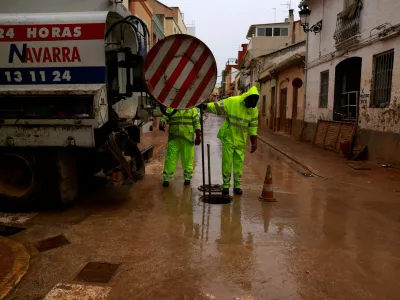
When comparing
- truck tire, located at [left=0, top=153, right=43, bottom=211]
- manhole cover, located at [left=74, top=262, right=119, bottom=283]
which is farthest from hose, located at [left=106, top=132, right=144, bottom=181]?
manhole cover, located at [left=74, top=262, right=119, bottom=283]

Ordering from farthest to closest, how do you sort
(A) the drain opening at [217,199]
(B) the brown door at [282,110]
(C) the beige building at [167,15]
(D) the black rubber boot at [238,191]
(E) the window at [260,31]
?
(E) the window at [260,31]
(C) the beige building at [167,15]
(B) the brown door at [282,110]
(D) the black rubber boot at [238,191]
(A) the drain opening at [217,199]

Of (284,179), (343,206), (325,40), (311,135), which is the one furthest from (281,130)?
(343,206)

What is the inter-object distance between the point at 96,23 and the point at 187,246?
9.63 feet

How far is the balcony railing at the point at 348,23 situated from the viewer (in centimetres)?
1137

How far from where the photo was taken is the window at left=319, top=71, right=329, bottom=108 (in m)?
14.2

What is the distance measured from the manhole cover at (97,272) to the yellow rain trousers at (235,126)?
10.1ft

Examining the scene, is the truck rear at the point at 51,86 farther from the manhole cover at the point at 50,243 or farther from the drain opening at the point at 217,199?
the drain opening at the point at 217,199

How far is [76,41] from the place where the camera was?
4.73 meters

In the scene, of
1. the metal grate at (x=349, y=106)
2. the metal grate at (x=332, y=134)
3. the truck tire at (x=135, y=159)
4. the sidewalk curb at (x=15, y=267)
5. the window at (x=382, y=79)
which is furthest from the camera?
the metal grate at (x=349, y=106)

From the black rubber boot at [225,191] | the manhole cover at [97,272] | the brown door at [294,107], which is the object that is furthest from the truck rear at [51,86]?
the brown door at [294,107]

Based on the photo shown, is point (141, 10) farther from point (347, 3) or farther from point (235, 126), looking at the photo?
point (235, 126)

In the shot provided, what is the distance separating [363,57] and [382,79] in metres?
1.25

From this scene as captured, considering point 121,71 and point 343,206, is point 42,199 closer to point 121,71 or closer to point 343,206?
point 121,71

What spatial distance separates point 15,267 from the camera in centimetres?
346
